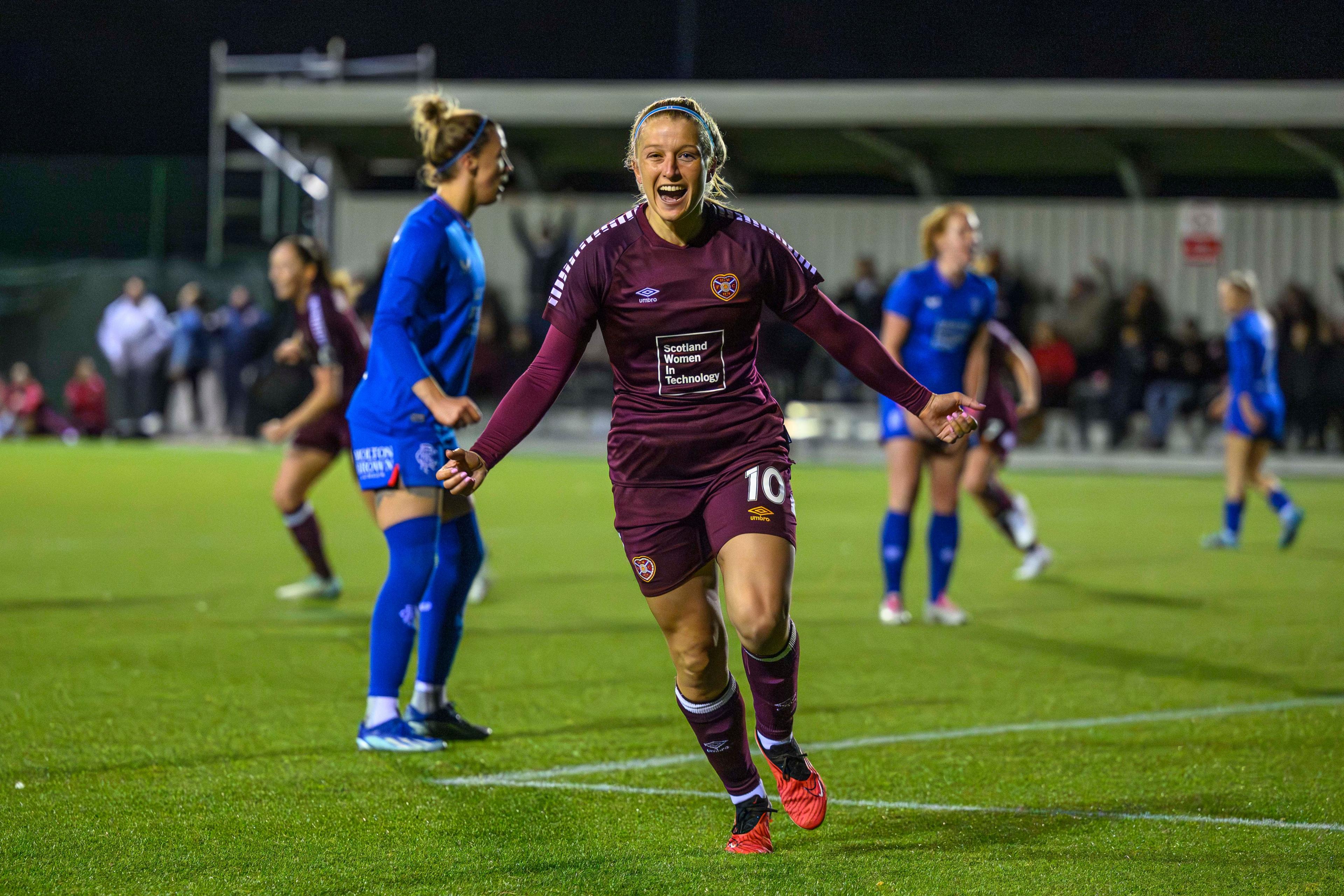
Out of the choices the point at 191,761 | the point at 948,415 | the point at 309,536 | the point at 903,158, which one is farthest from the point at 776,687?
the point at 903,158

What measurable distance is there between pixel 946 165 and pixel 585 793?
22.3 meters

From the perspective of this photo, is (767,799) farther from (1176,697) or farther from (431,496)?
(1176,697)

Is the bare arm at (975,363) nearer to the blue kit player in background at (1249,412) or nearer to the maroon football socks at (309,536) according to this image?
the maroon football socks at (309,536)

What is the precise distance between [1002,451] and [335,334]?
4306 millimetres

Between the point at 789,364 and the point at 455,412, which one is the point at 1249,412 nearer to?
the point at 455,412

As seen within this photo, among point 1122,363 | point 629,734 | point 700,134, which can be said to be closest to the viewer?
point 700,134

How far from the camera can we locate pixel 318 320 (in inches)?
332

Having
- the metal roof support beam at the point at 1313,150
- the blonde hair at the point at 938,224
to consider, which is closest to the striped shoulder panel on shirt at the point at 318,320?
the blonde hair at the point at 938,224

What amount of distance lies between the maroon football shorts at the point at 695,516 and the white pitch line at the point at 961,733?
1216mm

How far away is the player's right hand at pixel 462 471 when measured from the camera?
4.21 metres

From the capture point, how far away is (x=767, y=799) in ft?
15.1

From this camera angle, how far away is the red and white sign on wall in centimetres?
2389

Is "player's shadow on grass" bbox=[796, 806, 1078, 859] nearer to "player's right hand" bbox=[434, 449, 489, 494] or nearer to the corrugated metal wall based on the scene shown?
"player's right hand" bbox=[434, 449, 489, 494]

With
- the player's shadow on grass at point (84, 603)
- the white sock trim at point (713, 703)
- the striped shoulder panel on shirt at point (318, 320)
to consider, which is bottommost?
the player's shadow on grass at point (84, 603)
